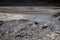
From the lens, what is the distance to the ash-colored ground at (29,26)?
107cm

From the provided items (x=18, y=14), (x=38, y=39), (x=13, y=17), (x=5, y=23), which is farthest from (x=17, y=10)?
(x=38, y=39)

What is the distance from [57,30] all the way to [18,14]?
57 cm

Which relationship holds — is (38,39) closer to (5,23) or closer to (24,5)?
(5,23)

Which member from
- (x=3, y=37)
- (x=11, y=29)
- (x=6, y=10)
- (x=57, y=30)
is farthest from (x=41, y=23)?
(x=6, y=10)

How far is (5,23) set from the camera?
124cm

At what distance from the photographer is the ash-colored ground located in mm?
1073

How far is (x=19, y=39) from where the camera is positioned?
1.04 metres

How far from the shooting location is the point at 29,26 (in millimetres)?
1191

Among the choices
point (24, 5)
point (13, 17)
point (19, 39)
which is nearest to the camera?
point (19, 39)

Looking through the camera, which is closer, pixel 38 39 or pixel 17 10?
pixel 38 39

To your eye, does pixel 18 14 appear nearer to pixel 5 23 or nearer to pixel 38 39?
pixel 5 23

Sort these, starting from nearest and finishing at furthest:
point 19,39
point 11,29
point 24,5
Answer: point 19,39, point 11,29, point 24,5

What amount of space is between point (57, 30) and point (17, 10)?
692mm

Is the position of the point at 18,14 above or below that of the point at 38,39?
above
